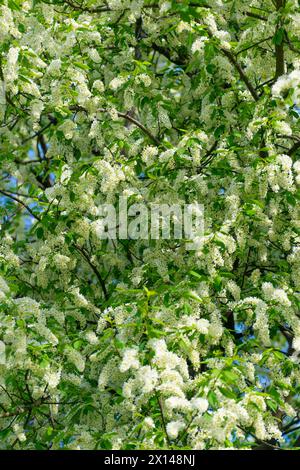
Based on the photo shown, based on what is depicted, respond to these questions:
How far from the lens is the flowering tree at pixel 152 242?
636cm

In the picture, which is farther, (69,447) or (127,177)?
(127,177)

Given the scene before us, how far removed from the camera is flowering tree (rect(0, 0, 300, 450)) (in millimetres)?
6363

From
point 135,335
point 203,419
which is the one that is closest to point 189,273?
point 135,335

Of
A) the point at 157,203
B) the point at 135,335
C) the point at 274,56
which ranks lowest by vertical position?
the point at 135,335

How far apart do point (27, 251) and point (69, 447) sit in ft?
9.05

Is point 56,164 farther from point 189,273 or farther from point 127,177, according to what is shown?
point 189,273

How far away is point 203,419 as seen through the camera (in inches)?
231

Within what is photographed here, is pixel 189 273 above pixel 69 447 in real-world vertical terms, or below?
above

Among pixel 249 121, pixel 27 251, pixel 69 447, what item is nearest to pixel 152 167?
pixel 249 121

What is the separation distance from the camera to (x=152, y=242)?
787 cm

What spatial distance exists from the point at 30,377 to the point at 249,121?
3.02 meters

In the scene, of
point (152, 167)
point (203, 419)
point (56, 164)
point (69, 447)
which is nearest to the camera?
point (203, 419)

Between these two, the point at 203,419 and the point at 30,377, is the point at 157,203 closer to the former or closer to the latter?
the point at 30,377

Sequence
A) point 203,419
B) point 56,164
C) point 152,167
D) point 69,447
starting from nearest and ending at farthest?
point 203,419 < point 69,447 < point 152,167 < point 56,164
